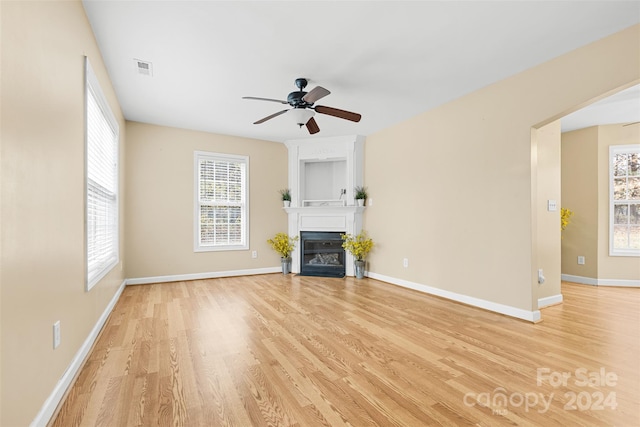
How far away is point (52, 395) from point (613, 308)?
5158 millimetres

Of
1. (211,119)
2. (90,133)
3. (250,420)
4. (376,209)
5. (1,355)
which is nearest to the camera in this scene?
(1,355)

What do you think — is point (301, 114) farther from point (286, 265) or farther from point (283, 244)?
point (286, 265)

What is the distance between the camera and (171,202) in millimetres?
4965

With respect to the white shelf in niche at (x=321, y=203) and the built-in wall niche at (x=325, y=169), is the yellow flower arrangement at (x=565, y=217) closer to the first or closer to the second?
the built-in wall niche at (x=325, y=169)

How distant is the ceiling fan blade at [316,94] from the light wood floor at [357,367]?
7.08ft

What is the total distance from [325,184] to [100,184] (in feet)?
12.6

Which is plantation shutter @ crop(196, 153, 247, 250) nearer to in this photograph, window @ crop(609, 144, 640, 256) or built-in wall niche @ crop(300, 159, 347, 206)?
built-in wall niche @ crop(300, 159, 347, 206)

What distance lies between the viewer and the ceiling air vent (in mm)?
2932

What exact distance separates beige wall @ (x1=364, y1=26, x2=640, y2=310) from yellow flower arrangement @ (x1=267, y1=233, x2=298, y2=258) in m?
1.83

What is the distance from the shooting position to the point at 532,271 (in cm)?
304

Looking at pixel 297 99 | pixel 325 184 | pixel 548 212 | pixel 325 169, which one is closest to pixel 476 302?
pixel 548 212

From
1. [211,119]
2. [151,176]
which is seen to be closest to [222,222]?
[151,176]

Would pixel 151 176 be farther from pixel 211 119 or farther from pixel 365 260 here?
pixel 365 260

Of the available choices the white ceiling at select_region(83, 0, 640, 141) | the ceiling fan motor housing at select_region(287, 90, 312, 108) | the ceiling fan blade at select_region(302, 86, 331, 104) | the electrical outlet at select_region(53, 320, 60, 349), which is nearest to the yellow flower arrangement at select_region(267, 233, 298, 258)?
the white ceiling at select_region(83, 0, 640, 141)
